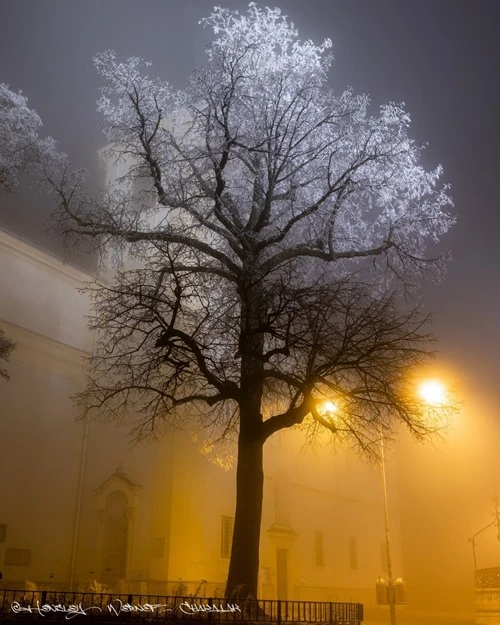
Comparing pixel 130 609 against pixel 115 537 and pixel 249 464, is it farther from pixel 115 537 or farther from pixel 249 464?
pixel 115 537

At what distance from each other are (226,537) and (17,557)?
7714 mm

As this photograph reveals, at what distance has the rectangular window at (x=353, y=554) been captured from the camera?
33.8 meters

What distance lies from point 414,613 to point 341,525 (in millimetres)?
7962

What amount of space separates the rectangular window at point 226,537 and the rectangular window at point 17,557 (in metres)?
6.97

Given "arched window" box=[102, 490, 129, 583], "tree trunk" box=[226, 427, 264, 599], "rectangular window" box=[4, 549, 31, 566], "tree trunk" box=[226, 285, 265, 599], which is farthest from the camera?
"arched window" box=[102, 490, 129, 583]

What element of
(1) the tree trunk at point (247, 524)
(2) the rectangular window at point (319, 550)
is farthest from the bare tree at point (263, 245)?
(2) the rectangular window at point (319, 550)

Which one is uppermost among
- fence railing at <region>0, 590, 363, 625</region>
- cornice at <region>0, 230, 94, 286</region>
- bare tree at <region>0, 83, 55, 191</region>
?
bare tree at <region>0, 83, 55, 191</region>

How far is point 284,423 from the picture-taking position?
1558cm

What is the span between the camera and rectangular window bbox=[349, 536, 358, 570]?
3381cm

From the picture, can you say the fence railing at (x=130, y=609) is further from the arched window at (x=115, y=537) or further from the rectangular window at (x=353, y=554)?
the rectangular window at (x=353, y=554)

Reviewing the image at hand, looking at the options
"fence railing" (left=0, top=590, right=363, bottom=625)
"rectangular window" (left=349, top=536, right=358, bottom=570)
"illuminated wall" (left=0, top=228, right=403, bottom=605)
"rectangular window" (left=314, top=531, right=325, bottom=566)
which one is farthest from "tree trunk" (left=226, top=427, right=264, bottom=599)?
"rectangular window" (left=349, top=536, right=358, bottom=570)

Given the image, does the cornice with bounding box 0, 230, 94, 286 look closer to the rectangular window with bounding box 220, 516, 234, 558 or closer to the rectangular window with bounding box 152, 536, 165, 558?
the rectangular window with bounding box 152, 536, 165, 558

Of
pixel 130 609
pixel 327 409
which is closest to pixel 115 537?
pixel 327 409

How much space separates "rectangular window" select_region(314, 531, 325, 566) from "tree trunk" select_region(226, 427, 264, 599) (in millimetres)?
17398
